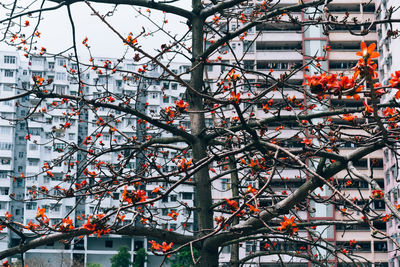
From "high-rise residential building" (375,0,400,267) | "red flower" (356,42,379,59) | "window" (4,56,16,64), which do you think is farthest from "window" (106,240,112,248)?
"red flower" (356,42,379,59)

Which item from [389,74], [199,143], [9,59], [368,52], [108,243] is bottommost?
[108,243]

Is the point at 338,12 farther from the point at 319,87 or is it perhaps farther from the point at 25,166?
the point at 319,87

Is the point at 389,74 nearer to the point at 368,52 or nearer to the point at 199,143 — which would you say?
the point at 199,143

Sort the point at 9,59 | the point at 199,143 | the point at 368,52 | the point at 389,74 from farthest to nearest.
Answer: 1. the point at 9,59
2. the point at 389,74
3. the point at 199,143
4. the point at 368,52

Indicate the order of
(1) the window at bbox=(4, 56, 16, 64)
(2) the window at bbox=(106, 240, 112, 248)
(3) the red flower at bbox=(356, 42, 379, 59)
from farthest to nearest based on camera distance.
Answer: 1. (2) the window at bbox=(106, 240, 112, 248)
2. (1) the window at bbox=(4, 56, 16, 64)
3. (3) the red flower at bbox=(356, 42, 379, 59)

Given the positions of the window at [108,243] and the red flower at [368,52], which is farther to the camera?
the window at [108,243]

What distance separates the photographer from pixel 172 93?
5706 cm

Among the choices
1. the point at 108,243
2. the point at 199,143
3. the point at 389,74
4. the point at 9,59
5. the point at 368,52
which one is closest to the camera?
the point at 368,52

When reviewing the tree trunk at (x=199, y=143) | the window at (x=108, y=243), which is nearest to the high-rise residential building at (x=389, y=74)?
the window at (x=108, y=243)

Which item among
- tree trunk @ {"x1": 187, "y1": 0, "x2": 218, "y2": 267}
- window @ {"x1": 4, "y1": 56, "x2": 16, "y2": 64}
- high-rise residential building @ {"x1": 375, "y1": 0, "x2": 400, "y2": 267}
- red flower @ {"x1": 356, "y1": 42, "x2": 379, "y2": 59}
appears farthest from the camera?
window @ {"x1": 4, "y1": 56, "x2": 16, "y2": 64}

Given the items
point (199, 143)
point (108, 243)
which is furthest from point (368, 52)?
point (108, 243)

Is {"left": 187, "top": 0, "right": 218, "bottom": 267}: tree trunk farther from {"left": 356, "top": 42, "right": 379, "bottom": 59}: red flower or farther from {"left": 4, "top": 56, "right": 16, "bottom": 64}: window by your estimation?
{"left": 4, "top": 56, "right": 16, "bottom": 64}: window

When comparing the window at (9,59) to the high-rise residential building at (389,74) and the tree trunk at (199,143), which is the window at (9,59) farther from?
the tree trunk at (199,143)

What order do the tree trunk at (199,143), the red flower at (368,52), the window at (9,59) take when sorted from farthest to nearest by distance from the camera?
1. the window at (9,59)
2. the tree trunk at (199,143)
3. the red flower at (368,52)
